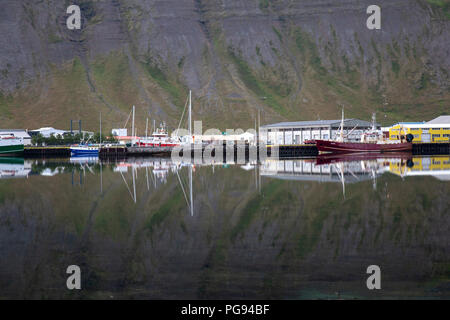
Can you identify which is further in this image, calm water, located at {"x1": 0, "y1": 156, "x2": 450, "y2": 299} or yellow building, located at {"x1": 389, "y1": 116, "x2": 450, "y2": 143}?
yellow building, located at {"x1": 389, "y1": 116, "x2": 450, "y2": 143}

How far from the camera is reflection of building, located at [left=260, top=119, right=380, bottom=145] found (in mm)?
114750

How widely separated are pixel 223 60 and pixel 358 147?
77.6m

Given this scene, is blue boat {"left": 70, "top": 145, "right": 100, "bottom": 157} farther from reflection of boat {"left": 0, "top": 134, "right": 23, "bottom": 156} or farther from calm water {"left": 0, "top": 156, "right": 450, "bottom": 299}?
calm water {"left": 0, "top": 156, "right": 450, "bottom": 299}

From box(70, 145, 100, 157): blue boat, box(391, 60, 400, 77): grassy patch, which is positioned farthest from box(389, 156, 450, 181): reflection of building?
box(391, 60, 400, 77): grassy patch

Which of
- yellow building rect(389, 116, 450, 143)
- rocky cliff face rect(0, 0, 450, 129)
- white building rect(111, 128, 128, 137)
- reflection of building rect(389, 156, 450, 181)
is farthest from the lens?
rocky cliff face rect(0, 0, 450, 129)

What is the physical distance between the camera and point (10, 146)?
96.3 meters

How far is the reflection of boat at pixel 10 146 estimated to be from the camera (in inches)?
3778

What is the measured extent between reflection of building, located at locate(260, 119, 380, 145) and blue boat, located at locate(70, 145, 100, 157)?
3673cm

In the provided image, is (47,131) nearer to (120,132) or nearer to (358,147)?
(120,132)

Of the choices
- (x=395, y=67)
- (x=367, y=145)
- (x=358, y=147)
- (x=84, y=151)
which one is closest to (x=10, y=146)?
(x=84, y=151)

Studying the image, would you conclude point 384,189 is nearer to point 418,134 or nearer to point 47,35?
point 418,134

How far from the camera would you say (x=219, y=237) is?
1905 cm
